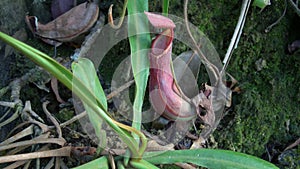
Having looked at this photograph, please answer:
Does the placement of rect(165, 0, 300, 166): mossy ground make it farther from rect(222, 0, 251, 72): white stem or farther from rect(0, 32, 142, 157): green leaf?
rect(0, 32, 142, 157): green leaf

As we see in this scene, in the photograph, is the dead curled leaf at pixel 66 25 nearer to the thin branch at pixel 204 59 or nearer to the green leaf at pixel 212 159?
the thin branch at pixel 204 59

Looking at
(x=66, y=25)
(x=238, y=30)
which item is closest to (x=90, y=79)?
(x=66, y=25)

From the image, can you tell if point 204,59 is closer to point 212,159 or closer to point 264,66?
point 264,66

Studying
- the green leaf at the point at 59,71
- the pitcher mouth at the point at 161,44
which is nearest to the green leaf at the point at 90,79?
the green leaf at the point at 59,71

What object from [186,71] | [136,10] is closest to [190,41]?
[186,71]

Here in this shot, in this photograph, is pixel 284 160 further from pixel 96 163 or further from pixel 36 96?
pixel 36 96

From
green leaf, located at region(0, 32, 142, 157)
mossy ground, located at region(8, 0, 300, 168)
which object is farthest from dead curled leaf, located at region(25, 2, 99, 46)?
green leaf, located at region(0, 32, 142, 157)
